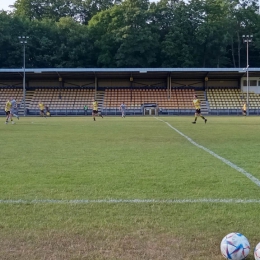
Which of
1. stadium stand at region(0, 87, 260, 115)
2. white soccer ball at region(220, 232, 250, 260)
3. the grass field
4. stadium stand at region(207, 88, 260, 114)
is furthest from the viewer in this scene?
stadium stand at region(0, 87, 260, 115)

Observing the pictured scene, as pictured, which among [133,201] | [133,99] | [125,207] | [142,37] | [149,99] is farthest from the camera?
[142,37]

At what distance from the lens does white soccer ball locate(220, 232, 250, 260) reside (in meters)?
3.30

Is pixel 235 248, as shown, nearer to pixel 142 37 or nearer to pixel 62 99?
pixel 62 99

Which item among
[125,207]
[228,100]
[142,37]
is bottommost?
[125,207]

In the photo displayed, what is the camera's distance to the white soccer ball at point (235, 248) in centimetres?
330

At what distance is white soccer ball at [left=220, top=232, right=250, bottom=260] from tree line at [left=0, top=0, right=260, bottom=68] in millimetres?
62659

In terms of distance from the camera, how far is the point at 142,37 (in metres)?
64.9

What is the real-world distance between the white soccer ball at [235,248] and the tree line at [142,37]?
206 feet

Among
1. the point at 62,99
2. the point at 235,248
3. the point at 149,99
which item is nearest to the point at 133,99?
the point at 149,99

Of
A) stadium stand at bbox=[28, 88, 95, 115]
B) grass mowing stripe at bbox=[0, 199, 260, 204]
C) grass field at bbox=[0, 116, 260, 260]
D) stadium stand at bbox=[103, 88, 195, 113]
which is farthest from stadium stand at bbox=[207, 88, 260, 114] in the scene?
grass mowing stripe at bbox=[0, 199, 260, 204]

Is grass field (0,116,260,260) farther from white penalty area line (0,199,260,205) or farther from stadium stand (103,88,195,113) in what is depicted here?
stadium stand (103,88,195,113)

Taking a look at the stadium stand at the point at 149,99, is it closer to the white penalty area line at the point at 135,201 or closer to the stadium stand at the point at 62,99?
the stadium stand at the point at 62,99

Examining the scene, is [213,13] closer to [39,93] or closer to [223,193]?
[39,93]

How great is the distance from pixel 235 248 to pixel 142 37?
6357 centimetres
